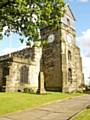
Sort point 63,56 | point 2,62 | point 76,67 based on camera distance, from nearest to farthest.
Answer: point 2,62 → point 63,56 → point 76,67

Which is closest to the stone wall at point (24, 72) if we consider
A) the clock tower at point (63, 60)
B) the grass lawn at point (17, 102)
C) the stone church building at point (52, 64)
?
the stone church building at point (52, 64)

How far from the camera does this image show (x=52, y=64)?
4781 centimetres

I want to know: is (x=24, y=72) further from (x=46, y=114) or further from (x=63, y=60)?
(x=46, y=114)

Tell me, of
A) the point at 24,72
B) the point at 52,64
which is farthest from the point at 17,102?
the point at 52,64

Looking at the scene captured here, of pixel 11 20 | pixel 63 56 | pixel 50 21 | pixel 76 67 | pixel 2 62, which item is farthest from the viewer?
pixel 76 67

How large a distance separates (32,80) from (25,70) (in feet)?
9.94

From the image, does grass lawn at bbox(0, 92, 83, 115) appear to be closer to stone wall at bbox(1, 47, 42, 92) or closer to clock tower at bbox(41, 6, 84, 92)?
stone wall at bbox(1, 47, 42, 92)

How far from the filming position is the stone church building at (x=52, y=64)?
4075 centimetres

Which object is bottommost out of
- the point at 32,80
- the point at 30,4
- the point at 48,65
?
the point at 32,80

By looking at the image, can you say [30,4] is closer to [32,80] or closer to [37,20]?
[37,20]

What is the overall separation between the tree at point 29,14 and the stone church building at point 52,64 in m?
20.3

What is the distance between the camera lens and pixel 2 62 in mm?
42000

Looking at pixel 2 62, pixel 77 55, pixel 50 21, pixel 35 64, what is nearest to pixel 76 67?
pixel 77 55

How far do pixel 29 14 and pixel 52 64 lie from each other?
1181 inches
